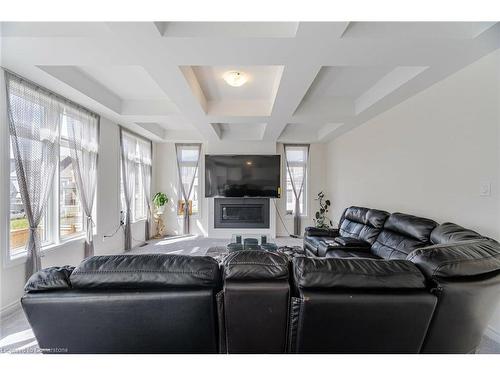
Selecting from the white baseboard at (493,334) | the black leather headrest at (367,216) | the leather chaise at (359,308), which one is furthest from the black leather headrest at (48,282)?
the black leather headrest at (367,216)

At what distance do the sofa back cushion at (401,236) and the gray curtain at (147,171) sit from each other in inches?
195

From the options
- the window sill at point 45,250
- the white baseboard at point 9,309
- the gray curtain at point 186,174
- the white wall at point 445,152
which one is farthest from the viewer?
the gray curtain at point 186,174

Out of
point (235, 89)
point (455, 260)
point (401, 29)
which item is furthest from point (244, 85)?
point (455, 260)

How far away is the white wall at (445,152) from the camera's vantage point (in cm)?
196

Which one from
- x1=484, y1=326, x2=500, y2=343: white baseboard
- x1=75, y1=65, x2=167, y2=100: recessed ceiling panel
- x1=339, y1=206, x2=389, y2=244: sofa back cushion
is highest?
x1=75, y1=65, x2=167, y2=100: recessed ceiling panel

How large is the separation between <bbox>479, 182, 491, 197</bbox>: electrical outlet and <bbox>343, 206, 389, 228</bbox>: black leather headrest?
3.53ft

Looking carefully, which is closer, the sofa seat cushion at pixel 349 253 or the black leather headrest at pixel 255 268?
the black leather headrest at pixel 255 268

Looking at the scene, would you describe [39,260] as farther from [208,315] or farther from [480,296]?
[480,296]

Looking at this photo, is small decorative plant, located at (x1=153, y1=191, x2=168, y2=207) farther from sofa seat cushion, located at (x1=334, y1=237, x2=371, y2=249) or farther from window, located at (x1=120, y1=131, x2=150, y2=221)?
sofa seat cushion, located at (x1=334, y1=237, x2=371, y2=249)

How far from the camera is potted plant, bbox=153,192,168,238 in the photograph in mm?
5268

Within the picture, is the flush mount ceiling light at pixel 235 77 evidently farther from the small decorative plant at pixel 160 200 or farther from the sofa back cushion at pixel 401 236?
the small decorative plant at pixel 160 200

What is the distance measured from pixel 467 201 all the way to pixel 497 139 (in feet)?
2.09

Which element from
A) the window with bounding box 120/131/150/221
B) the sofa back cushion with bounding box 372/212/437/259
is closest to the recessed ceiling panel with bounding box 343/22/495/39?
the sofa back cushion with bounding box 372/212/437/259

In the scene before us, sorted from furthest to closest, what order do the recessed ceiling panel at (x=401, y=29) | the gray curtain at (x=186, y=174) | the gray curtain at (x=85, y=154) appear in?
the gray curtain at (x=186, y=174) < the gray curtain at (x=85, y=154) < the recessed ceiling panel at (x=401, y=29)
